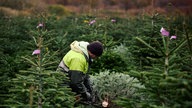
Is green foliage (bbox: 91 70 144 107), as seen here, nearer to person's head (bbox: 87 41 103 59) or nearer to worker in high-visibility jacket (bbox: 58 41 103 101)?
worker in high-visibility jacket (bbox: 58 41 103 101)

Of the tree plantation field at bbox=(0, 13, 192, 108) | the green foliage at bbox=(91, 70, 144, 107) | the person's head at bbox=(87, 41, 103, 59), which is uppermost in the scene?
the person's head at bbox=(87, 41, 103, 59)

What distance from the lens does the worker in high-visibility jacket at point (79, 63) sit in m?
5.75

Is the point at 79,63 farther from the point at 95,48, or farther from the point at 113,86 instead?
the point at 113,86

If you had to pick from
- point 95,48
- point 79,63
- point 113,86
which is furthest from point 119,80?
point 79,63

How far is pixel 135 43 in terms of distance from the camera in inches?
352

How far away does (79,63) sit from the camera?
5766 millimetres

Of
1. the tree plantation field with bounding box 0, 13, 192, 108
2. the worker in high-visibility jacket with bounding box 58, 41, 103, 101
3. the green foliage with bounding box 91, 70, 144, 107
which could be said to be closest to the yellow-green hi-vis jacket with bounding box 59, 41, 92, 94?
the worker in high-visibility jacket with bounding box 58, 41, 103, 101

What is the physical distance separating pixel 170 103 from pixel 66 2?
40426 mm

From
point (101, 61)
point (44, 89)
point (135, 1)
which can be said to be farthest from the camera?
point (135, 1)

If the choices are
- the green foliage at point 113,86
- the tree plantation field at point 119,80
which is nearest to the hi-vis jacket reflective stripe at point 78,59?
the tree plantation field at point 119,80

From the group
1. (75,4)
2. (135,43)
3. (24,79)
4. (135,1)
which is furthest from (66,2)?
(24,79)

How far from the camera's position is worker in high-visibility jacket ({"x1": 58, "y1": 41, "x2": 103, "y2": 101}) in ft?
18.9

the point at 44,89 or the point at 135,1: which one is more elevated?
the point at 135,1

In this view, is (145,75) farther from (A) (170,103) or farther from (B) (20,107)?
(B) (20,107)
